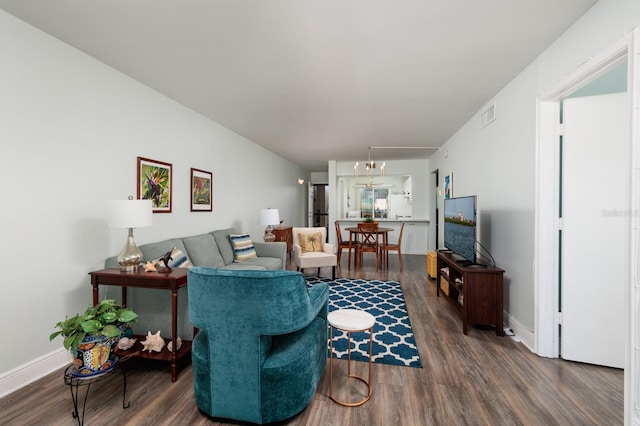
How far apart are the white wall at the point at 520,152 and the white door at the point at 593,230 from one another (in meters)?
0.25

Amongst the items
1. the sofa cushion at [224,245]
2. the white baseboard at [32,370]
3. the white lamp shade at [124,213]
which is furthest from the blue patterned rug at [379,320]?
the white baseboard at [32,370]

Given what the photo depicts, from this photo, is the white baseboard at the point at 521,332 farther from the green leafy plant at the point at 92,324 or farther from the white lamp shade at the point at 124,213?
the white lamp shade at the point at 124,213

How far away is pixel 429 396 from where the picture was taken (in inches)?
74.5

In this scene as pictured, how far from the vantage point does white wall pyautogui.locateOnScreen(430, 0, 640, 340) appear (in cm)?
180

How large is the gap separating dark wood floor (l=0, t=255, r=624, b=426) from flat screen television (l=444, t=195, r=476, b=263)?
101 cm

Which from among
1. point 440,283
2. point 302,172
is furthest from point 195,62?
point 302,172

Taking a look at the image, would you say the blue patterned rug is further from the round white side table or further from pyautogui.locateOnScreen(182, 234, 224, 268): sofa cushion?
pyautogui.locateOnScreen(182, 234, 224, 268): sofa cushion

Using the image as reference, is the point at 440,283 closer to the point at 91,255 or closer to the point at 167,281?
the point at 167,281

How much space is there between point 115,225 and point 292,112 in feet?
8.25

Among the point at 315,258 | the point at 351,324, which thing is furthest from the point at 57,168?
the point at 315,258

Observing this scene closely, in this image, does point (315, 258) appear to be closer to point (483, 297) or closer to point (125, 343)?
point (483, 297)

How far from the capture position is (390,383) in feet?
6.70

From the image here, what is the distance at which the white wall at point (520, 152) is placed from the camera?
1.80 meters

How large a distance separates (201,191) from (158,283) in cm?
220
